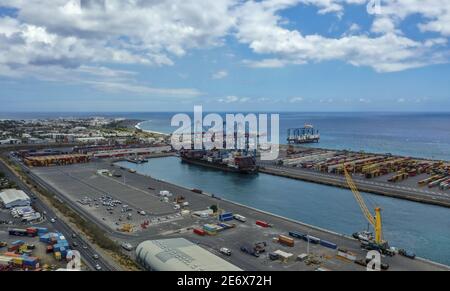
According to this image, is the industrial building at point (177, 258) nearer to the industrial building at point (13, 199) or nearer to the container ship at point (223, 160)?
the industrial building at point (13, 199)

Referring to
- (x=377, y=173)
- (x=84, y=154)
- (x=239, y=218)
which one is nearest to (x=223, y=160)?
(x=377, y=173)

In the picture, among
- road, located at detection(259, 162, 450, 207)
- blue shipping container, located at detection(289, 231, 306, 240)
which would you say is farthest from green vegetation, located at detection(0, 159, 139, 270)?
road, located at detection(259, 162, 450, 207)

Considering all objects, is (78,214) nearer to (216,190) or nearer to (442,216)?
(216,190)

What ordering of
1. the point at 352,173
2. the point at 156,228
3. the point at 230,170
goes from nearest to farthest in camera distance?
the point at 156,228 → the point at 352,173 → the point at 230,170

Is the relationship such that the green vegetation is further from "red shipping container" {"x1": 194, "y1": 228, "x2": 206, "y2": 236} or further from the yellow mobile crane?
Result: the yellow mobile crane

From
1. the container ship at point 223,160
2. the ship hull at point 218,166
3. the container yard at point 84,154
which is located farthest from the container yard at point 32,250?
the container yard at point 84,154

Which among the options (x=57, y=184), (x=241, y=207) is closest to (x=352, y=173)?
(x=241, y=207)
